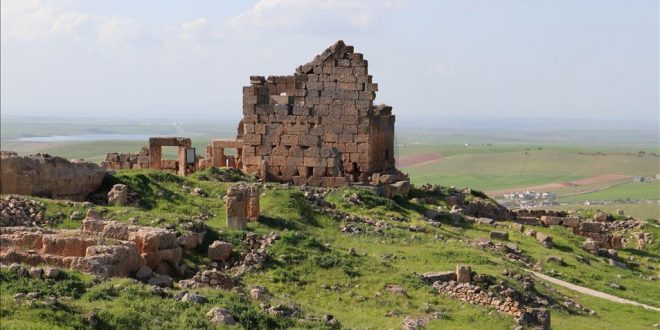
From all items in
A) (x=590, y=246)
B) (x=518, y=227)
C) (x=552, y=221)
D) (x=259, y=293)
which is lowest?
(x=590, y=246)

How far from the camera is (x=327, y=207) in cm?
2444

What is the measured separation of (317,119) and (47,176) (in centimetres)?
974

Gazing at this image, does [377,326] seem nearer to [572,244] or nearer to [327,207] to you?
[327,207]

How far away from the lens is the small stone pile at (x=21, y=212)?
19.0 metres

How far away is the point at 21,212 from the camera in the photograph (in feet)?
63.9

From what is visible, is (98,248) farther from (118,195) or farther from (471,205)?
(471,205)

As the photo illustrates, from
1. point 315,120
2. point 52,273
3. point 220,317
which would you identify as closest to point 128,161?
point 315,120

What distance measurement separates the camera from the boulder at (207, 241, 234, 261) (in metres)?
18.2

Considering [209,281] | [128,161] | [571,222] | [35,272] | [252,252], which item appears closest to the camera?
[35,272]

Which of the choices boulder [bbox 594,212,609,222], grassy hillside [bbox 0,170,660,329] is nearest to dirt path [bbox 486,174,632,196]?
boulder [bbox 594,212,609,222]

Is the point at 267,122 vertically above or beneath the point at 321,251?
above

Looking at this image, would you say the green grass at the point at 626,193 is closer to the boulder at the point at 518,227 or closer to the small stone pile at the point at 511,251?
the boulder at the point at 518,227

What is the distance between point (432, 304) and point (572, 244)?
38.7ft

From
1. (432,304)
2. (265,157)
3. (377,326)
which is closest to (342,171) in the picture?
(265,157)
